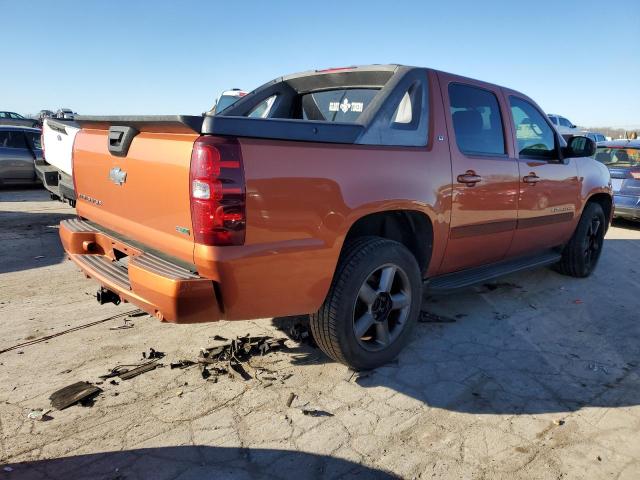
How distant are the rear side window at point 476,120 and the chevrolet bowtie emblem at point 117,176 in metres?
2.34

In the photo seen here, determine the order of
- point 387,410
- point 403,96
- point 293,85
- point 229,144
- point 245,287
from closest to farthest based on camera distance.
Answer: point 229,144, point 245,287, point 387,410, point 403,96, point 293,85

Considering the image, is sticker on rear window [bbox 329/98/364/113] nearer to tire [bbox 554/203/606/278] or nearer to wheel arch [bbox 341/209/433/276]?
wheel arch [bbox 341/209/433/276]

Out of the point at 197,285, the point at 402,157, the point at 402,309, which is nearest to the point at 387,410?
the point at 402,309

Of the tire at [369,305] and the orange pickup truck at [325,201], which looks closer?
the orange pickup truck at [325,201]

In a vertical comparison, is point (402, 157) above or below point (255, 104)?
below

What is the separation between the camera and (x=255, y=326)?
381 centimetres

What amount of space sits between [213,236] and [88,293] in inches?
109

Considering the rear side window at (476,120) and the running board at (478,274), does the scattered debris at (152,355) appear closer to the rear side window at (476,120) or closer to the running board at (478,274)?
the running board at (478,274)

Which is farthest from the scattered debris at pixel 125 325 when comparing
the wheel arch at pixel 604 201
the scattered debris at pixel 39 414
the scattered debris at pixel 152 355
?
the wheel arch at pixel 604 201

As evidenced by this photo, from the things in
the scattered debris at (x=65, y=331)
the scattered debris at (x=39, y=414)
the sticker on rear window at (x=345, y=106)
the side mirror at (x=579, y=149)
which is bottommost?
the scattered debris at (x=39, y=414)

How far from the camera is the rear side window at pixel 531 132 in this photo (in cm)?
426

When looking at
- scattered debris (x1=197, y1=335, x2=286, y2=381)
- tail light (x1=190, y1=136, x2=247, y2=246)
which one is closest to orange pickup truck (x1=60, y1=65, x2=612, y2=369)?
tail light (x1=190, y1=136, x2=247, y2=246)

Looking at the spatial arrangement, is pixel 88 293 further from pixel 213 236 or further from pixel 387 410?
pixel 387 410

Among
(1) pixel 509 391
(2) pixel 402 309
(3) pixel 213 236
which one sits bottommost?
(1) pixel 509 391
